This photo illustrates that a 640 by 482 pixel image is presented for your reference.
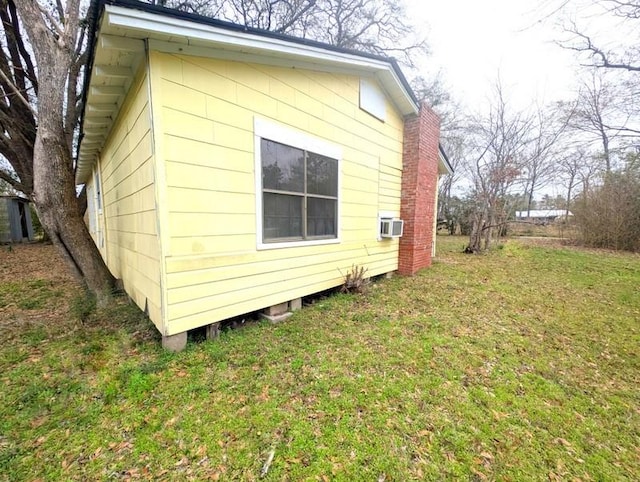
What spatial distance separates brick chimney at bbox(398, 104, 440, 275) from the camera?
6738 mm

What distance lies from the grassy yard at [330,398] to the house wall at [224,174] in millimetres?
605

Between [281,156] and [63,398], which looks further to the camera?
[281,156]

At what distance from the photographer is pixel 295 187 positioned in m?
4.21

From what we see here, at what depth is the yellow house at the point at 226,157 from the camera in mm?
2879

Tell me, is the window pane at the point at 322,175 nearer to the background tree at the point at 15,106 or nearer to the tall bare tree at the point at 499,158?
the background tree at the point at 15,106

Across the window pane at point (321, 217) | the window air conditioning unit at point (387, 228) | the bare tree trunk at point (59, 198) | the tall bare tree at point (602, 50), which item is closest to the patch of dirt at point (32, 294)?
the bare tree trunk at point (59, 198)

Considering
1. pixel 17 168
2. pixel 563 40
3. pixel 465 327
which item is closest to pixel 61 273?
pixel 17 168

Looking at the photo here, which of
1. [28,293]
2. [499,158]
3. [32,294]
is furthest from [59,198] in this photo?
[499,158]

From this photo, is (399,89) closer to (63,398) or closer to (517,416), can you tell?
(517,416)

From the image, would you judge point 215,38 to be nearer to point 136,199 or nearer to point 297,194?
point 297,194

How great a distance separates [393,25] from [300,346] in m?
13.3

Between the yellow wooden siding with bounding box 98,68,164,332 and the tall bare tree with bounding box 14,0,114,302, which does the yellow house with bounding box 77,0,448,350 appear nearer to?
the yellow wooden siding with bounding box 98,68,164,332

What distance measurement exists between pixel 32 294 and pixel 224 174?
214 inches

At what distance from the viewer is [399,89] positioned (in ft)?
19.1
